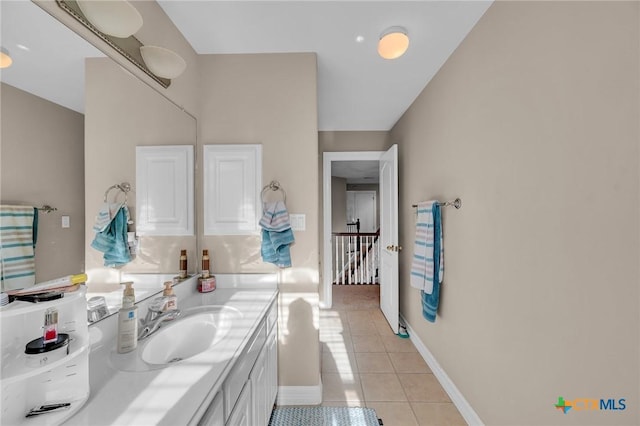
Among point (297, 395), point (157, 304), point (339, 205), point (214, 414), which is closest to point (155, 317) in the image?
point (157, 304)

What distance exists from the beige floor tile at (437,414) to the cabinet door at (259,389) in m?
1.07

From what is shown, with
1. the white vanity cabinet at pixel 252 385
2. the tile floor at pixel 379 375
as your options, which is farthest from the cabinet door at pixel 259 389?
the tile floor at pixel 379 375

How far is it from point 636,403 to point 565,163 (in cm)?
83

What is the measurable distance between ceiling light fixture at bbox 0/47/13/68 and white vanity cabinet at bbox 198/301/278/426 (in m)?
1.19

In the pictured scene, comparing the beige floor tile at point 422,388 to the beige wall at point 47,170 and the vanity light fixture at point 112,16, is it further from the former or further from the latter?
the vanity light fixture at point 112,16

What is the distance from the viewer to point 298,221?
5.83ft

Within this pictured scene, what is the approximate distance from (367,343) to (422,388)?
72cm

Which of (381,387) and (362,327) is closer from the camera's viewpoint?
(381,387)

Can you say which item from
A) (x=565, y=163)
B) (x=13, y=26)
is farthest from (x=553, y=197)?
(x=13, y=26)

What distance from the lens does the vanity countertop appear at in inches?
25.4

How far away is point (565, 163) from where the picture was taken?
989mm

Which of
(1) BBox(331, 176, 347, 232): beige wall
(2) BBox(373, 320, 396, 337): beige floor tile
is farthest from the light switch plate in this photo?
(1) BBox(331, 176, 347, 232): beige wall

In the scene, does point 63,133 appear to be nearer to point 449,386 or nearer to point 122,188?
point 122,188

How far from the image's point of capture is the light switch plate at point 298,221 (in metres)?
1.77
